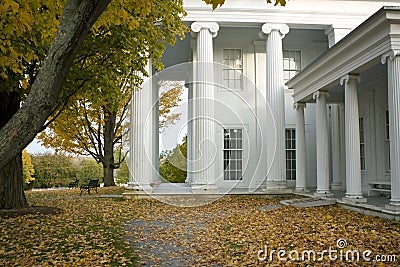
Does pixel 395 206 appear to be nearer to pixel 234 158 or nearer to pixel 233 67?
pixel 234 158

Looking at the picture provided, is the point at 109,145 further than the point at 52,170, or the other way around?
the point at 52,170

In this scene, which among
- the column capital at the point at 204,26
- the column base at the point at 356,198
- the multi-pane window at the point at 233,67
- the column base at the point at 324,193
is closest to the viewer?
the column base at the point at 356,198

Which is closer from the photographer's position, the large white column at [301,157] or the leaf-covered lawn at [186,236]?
the leaf-covered lawn at [186,236]

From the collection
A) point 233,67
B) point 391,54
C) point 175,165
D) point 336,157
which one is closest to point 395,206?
point 391,54

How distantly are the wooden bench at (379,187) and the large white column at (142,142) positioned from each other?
28.2 ft

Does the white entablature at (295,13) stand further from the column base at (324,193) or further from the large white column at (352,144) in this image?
the column base at (324,193)

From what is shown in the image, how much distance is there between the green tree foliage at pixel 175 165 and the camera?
11.4 m

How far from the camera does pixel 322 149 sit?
49.0ft

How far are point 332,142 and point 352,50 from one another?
7.15m

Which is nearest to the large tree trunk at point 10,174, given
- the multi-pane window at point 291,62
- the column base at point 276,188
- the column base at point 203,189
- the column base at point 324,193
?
the column base at point 203,189

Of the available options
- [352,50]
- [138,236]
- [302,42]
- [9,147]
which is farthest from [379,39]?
[302,42]

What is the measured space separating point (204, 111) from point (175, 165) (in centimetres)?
589

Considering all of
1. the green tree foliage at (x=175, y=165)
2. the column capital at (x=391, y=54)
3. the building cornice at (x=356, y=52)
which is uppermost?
the building cornice at (x=356, y=52)

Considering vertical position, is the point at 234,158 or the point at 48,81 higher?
the point at 48,81
